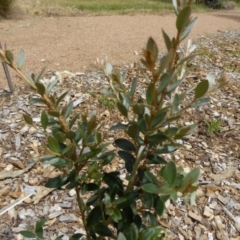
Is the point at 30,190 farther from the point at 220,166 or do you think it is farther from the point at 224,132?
the point at 224,132

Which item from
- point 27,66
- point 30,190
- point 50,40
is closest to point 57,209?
point 30,190

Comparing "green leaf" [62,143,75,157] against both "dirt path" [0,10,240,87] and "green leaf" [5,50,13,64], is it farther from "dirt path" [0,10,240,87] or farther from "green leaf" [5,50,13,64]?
"dirt path" [0,10,240,87]

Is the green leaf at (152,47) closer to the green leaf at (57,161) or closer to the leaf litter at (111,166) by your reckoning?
the green leaf at (57,161)

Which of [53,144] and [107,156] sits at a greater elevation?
[53,144]

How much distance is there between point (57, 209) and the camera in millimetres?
2160

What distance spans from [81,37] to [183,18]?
17.0 ft

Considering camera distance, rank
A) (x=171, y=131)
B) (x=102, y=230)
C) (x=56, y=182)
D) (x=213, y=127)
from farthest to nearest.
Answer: (x=213, y=127) → (x=102, y=230) → (x=56, y=182) → (x=171, y=131)

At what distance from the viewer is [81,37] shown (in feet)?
18.9

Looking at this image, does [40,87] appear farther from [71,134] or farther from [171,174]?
[171,174]

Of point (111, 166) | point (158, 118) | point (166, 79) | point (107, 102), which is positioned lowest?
point (111, 166)

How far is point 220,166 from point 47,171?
1.24 meters

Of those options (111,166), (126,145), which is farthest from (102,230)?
(111,166)

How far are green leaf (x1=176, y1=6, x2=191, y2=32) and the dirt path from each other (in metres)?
2.93

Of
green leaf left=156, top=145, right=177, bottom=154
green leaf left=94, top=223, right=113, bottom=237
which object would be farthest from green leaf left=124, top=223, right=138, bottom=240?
green leaf left=156, top=145, right=177, bottom=154
